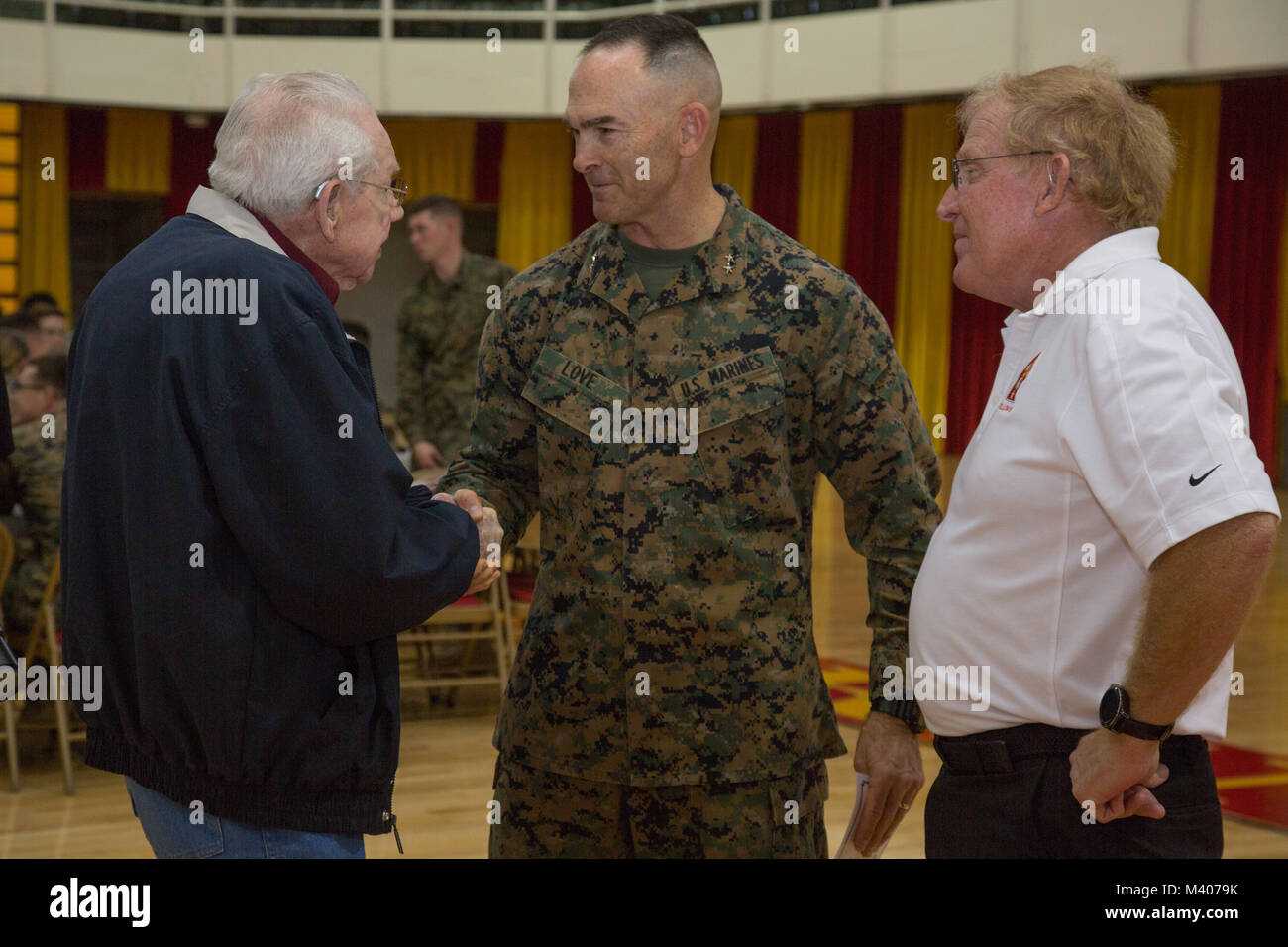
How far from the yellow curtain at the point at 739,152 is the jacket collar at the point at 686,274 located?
1373 centimetres

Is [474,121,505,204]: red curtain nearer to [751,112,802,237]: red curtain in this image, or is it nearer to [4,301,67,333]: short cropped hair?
[751,112,802,237]: red curtain

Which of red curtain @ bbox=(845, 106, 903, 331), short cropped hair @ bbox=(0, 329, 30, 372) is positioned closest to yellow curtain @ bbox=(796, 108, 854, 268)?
red curtain @ bbox=(845, 106, 903, 331)

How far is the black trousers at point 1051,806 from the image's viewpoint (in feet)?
5.89

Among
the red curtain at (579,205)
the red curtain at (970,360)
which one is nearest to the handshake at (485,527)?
the red curtain at (970,360)

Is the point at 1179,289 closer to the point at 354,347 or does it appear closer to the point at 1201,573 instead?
the point at 1201,573

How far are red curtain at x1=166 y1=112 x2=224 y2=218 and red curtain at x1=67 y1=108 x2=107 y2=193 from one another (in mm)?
768

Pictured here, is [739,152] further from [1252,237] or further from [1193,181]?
[1252,237]

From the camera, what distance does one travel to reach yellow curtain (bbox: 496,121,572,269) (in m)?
16.7

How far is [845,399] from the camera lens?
2.23 m

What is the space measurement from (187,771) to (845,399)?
115 centimetres
